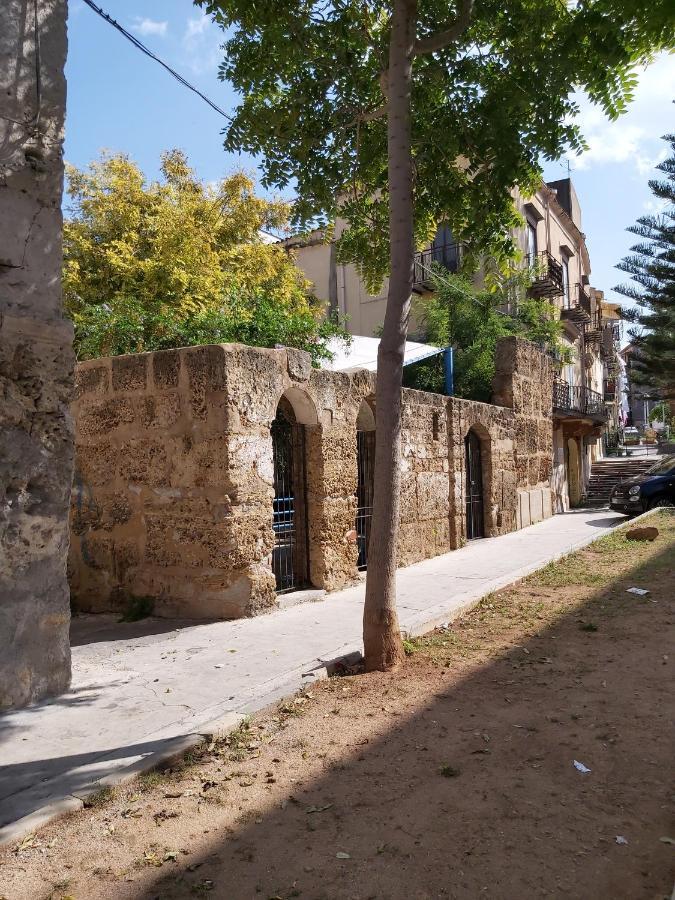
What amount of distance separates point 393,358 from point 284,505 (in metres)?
3.28

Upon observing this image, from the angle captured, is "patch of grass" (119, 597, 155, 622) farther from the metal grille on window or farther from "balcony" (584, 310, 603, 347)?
"balcony" (584, 310, 603, 347)

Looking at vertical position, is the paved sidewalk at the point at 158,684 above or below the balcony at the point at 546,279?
below

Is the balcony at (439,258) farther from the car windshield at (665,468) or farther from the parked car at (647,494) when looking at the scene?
the parked car at (647,494)

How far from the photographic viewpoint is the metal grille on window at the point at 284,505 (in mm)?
7773

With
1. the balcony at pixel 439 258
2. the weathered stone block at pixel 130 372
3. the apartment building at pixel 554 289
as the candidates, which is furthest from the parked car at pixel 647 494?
the weathered stone block at pixel 130 372

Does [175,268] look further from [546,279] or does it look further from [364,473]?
[546,279]

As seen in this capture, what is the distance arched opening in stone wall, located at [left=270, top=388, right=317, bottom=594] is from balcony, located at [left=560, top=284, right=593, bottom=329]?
18.8 meters

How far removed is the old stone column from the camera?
435cm

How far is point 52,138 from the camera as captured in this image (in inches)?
181

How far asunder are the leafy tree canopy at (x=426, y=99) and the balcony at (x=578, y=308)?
1922 centimetres

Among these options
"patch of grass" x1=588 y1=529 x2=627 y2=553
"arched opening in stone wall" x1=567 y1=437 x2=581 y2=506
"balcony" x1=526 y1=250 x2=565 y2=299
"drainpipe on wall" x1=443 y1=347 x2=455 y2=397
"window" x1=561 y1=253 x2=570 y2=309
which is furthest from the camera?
"window" x1=561 y1=253 x2=570 y2=309

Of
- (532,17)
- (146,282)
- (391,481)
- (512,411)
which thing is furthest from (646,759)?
(146,282)

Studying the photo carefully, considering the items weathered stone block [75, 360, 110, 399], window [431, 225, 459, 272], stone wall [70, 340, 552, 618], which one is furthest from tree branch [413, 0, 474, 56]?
window [431, 225, 459, 272]

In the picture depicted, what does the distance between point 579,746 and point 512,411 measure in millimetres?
10789
